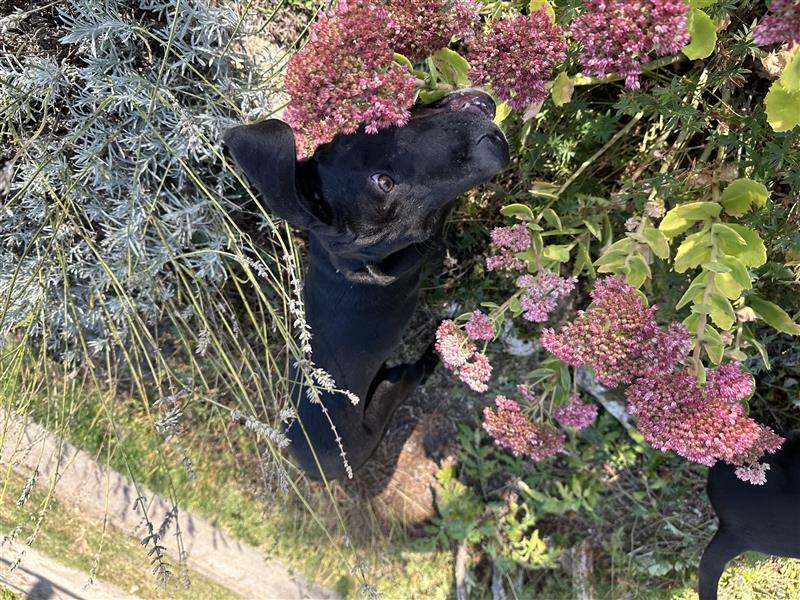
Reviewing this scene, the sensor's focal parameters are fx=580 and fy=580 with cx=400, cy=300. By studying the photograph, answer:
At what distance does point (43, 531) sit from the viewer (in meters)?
2.72

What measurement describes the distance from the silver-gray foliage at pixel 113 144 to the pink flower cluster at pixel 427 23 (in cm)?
69

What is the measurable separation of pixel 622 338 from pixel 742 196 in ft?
1.30

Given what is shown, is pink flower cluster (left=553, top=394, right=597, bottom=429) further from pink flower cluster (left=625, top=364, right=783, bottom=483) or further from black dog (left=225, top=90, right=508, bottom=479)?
black dog (left=225, top=90, right=508, bottom=479)

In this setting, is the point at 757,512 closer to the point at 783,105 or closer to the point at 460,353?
the point at 460,353

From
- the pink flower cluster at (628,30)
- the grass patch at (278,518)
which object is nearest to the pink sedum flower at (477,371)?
the pink flower cluster at (628,30)

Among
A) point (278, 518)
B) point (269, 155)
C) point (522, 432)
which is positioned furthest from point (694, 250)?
point (278, 518)

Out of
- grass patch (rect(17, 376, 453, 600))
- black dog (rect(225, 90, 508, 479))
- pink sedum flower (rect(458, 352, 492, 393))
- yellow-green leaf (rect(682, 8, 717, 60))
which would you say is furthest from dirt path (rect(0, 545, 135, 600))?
yellow-green leaf (rect(682, 8, 717, 60))

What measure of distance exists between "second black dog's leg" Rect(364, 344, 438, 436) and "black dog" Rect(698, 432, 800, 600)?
3.48ft

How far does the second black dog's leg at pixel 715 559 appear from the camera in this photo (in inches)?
71.4

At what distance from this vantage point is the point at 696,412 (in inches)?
46.0

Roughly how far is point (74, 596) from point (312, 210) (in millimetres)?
2573

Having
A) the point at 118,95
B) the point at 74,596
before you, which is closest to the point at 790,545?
the point at 118,95

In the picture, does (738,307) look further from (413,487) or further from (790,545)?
(413,487)

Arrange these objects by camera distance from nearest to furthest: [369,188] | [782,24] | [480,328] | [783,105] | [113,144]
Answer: [782,24], [783,105], [369,188], [480,328], [113,144]
